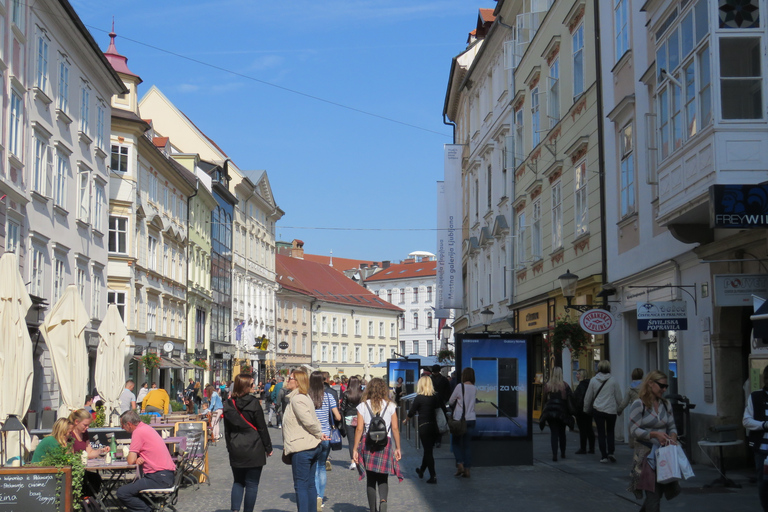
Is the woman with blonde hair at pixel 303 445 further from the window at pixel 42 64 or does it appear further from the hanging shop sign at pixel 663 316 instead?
the window at pixel 42 64

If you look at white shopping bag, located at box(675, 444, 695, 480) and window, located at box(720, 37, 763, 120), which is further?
window, located at box(720, 37, 763, 120)

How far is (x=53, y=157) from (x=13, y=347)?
46.7 ft

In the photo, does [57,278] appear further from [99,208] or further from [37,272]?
[99,208]

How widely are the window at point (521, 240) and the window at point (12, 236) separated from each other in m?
15.4

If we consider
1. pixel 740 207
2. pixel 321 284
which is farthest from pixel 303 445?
pixel 321 284

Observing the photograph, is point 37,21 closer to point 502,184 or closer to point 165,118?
point 502,184

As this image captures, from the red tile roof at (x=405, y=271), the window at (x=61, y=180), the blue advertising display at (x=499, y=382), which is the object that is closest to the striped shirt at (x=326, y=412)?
the blue advertising display at (x=499, y=382)

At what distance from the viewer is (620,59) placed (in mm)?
19594

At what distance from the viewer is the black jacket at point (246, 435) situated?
1012cm

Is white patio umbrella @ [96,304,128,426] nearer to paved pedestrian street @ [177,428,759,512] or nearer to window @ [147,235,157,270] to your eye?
→ paved pedestrian street @ [177,428,759,512]

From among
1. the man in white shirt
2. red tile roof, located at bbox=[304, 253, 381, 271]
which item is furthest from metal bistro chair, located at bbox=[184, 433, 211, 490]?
red tile roof, located at bbox=[304, 253, 381, 271]

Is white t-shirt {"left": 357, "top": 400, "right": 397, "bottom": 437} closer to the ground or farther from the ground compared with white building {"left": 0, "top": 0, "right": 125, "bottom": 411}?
closer to the ground

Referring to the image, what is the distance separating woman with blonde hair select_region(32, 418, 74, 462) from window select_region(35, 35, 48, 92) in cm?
1613

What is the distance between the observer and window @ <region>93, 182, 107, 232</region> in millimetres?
32594
